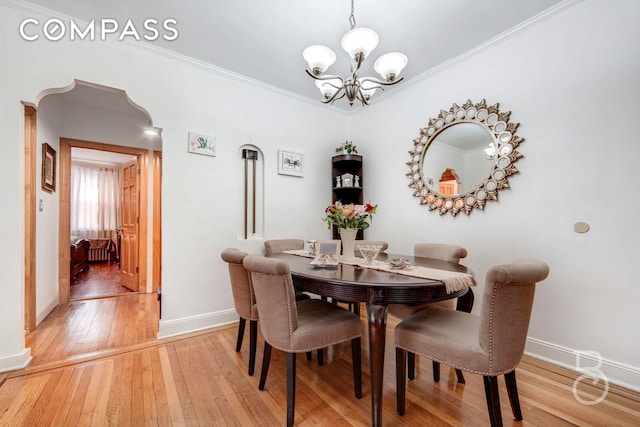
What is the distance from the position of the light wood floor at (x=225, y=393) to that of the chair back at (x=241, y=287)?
16.6 inches

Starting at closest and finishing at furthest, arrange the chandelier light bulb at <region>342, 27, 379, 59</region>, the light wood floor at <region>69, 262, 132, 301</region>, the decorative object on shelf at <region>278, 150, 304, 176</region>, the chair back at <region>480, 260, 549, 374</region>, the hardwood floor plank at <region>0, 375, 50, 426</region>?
the chair back at <region>480, 260, 549, 374</region>
the hardwood floor plank at <region>0, 375, 50, 426</region>
the chandelier light bulb at <region>342, 27, 379, 59</region>
the decorative object on shelf at <region>278, 150, 304, 176</region>
the light wood floor at <region>69, 262, 132, 301</region>

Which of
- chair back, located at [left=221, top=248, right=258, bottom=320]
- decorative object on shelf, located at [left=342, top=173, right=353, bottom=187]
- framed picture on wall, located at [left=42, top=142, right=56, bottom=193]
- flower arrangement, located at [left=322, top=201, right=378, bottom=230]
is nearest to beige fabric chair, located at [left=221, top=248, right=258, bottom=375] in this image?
chair back, located at [left=221, top=248, right=258, bottom=320]

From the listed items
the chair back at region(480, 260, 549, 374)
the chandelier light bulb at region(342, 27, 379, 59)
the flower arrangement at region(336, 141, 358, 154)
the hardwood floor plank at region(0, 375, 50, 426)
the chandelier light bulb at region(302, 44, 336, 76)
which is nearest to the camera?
the chair back at region(480, 260, 549, 374)

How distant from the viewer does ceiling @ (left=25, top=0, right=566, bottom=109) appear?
2023mm

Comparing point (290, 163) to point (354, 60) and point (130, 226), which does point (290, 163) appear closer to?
point (354, 60)

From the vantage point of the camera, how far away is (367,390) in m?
1.73

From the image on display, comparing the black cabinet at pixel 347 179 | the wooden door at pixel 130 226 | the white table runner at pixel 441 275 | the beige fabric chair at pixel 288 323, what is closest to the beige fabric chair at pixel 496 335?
the white table runner at pixel 441 275

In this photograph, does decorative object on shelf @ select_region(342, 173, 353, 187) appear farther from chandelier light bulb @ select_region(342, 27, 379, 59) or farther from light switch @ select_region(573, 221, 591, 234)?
light switch @ select_region(573, 221, 591, 234)

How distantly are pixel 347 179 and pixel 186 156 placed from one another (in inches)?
75.8

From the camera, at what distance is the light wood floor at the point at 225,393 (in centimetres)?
147

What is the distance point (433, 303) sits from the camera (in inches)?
83.7

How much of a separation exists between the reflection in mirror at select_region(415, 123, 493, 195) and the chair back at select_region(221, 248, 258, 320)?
2.13 meters

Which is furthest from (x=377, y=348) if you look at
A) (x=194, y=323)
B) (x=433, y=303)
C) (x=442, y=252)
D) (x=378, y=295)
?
(x=194, y=323)

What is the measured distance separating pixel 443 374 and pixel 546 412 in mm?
571
